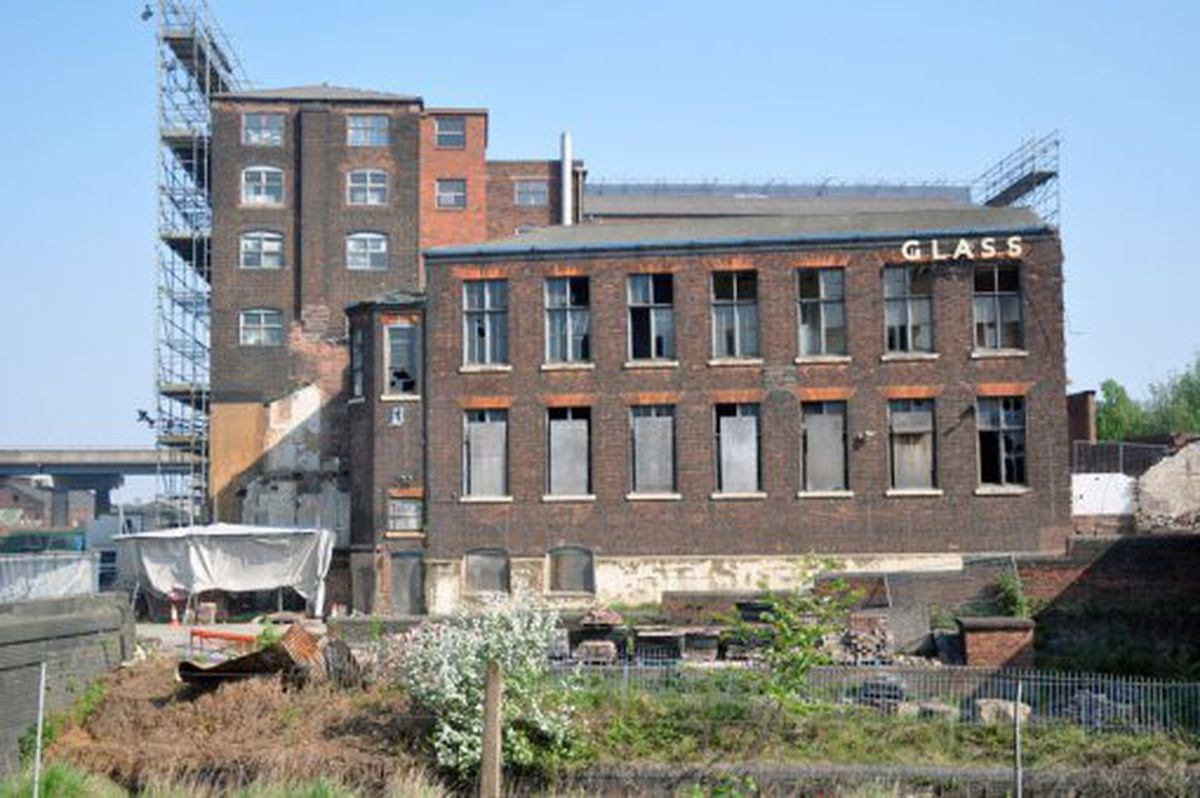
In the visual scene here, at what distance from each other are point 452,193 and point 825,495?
91.9 ft

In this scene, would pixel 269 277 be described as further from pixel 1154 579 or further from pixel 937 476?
pixel 1154 579

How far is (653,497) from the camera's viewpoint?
3450 centimetres

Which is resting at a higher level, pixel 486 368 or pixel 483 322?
pixel 483 322

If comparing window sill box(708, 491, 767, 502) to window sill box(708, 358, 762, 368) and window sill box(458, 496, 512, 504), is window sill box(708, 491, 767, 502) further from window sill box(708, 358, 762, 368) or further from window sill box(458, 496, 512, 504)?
window sill box(458, 496, 512, 504)

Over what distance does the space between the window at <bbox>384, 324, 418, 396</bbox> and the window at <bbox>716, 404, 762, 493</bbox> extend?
27.9 ft

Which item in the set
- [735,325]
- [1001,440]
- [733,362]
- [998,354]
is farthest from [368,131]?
[1001,440]

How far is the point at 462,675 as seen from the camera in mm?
19312

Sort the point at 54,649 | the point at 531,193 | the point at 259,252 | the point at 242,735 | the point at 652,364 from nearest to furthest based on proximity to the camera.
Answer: the point at 242,735, the point at 54,649, the point at 652,364, the point at 259,252, the point at 531,193

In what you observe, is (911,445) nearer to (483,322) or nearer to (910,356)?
(910,356)

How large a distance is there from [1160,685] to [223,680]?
14.5 meters

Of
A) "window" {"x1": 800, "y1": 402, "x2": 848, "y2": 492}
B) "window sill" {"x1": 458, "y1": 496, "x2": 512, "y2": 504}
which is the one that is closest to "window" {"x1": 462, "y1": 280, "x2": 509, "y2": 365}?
"window sill" {"x1": 458, "y1": 496, "x2": 512, "y2": 504}

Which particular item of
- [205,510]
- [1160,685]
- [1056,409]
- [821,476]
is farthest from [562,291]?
[205,510]

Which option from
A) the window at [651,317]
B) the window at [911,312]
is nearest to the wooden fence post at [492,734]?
the window at [651,317]

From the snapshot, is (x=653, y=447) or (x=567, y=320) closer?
(x=653, y=447)
